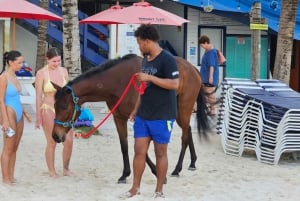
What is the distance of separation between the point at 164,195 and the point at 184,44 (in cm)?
1060

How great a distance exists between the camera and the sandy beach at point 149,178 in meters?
6.63

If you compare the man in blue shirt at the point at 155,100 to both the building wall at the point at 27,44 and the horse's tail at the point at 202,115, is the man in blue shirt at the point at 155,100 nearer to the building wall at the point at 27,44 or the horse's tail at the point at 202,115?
the horse's tail at the point at 202,115

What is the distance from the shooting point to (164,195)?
6473 mm

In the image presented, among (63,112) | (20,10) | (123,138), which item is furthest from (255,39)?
(63,112)

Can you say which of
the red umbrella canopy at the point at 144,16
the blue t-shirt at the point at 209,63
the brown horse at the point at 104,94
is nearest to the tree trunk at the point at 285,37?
the blue t-shirt at the point at 209,63

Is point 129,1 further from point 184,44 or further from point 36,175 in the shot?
point 36,175

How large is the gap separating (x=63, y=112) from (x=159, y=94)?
1250 mm

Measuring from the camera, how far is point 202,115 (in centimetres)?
888

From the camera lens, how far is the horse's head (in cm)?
661

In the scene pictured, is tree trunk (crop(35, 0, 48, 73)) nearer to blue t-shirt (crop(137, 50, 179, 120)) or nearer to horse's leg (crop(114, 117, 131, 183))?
horse's leg (crop(114, 117, 131, 183))

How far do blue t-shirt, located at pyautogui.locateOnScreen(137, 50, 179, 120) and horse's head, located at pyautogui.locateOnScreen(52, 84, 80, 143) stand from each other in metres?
0.98

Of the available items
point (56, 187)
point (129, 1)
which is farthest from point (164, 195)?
point (129, 1)

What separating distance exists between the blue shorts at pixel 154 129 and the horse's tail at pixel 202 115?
2.60 meters

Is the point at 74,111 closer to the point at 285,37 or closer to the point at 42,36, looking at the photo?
the point at 285,37
